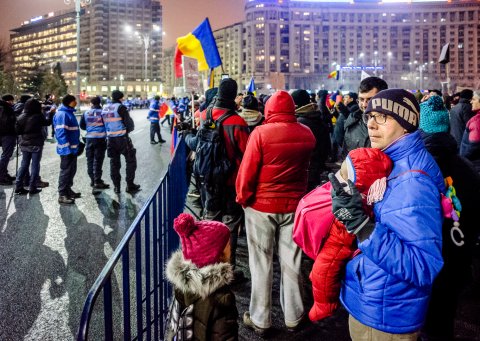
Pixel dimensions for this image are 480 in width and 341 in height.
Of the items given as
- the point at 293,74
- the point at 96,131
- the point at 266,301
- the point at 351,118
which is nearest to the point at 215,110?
the point at 351,118

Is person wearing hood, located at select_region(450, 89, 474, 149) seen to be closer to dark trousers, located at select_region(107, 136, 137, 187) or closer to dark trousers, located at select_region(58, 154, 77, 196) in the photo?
dark trousers, located at select_region(107, 136, 137, 187)

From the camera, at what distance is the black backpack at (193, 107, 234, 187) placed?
4703 millimetres

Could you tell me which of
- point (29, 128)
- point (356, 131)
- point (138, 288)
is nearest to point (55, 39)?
point (29, 128)

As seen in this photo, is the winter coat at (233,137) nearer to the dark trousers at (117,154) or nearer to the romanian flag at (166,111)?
the dark trousers at (117,154)

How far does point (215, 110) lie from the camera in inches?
190

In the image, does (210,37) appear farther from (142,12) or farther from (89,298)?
(142,12)

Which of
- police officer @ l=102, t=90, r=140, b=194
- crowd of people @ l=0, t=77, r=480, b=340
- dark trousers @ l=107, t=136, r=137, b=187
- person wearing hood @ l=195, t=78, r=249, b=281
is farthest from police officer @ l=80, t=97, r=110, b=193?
person wearing hood @ l=195, t=78, r=249, b=281

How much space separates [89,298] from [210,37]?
681cm

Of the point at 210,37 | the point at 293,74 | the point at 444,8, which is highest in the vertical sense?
the point at 444,8

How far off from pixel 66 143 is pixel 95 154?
1125mm

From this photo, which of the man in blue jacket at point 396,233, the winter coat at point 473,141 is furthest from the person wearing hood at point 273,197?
the winter coat at point 473,141

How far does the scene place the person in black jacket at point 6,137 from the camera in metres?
10.5

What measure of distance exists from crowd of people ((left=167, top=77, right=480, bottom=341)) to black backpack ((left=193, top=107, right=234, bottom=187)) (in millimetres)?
895

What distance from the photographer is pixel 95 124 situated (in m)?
9.57
